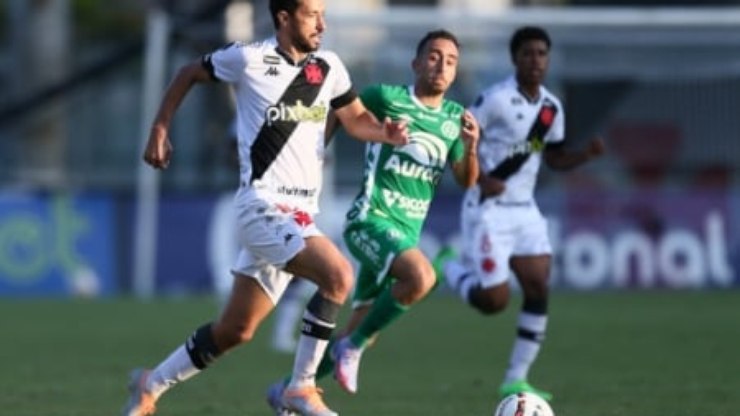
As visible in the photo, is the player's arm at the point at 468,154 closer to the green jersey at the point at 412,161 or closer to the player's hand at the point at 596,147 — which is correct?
the green jersey at the point at 412,161

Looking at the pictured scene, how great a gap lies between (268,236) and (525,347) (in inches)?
151

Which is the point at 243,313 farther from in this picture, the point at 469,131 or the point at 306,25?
the point at 469,131

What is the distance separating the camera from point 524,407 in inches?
413

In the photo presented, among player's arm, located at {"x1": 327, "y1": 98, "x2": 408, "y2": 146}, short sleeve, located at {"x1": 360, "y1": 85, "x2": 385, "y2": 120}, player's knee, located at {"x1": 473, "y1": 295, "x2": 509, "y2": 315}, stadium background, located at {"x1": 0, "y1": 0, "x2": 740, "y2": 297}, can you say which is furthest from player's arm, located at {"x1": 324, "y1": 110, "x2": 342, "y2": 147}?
stadium background, located at {"x1": 0, "y1": 0, "x2": 740, "y2": 297}

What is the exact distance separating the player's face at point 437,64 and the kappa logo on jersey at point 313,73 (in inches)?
59.6

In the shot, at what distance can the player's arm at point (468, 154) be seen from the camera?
12227 mm

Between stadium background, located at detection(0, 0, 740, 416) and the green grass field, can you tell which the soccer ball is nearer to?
the green grass field

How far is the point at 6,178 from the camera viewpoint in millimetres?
30938

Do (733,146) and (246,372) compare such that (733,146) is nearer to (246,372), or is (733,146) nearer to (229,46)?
(246,372)

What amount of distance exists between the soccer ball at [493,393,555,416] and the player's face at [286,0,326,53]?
2.16 metres

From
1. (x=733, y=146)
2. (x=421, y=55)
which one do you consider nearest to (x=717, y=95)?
(x=733, y=146)

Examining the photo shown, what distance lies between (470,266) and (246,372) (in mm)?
1959

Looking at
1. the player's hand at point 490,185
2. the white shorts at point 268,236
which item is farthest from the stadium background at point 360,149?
the white shorts at point 268,236

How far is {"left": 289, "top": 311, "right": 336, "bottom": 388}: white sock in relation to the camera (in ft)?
35.4
